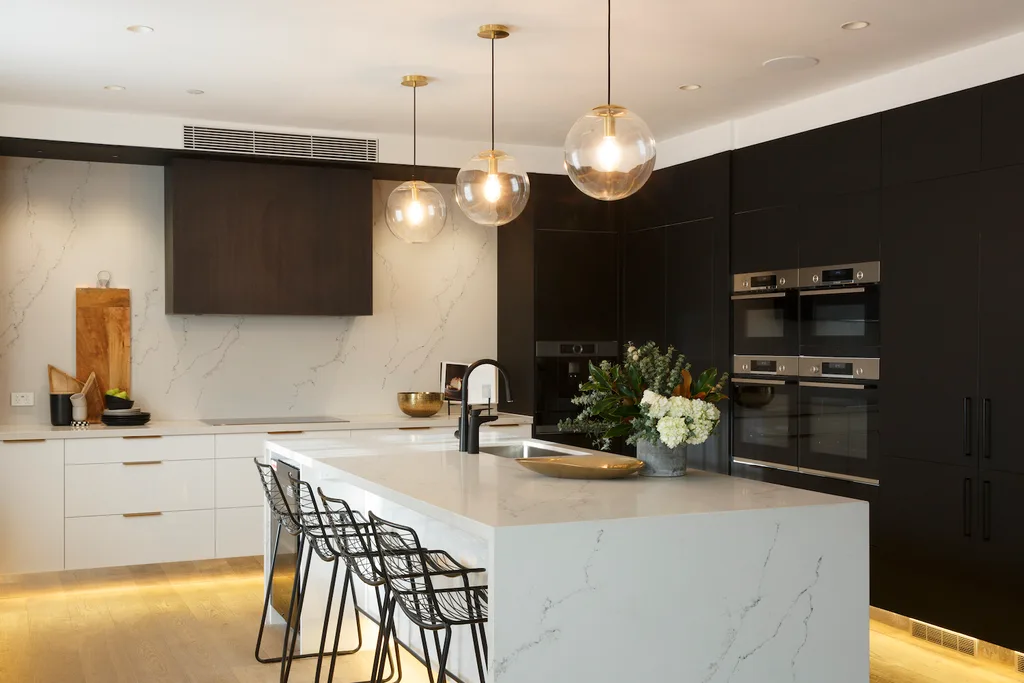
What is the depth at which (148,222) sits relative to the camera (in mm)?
6160

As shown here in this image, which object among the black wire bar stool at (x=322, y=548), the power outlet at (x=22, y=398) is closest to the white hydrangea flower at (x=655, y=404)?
the black wire bar stool at (x=322, y=548)

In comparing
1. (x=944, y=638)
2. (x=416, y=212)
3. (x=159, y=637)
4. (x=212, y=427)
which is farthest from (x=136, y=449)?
(x=944, y=638)

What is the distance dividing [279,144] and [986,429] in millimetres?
4031

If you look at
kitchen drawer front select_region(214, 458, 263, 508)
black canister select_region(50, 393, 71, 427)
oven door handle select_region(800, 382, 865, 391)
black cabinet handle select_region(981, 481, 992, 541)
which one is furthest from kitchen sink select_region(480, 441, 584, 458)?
black canister select_region(50, 393, 71, 427)

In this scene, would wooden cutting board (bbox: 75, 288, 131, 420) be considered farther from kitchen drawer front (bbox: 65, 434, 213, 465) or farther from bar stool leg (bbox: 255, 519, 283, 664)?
bar stool leg (bbox: 255, 519, 283, 664)

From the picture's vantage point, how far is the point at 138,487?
18.3 ft

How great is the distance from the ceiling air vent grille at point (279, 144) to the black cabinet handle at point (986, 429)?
12.0 feet

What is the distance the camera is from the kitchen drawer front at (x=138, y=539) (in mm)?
5465

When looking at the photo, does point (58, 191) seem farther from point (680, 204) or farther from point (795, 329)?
point (795, 329)

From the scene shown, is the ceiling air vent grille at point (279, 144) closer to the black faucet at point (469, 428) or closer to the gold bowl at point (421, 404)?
the gold bowl at point (421, 404)

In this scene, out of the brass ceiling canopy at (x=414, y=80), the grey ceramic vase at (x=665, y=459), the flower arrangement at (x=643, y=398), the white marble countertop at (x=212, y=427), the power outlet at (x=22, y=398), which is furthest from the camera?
the power outlet at (x=22, y=398)

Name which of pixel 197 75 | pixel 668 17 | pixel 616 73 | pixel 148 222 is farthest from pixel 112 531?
pixel 668 17

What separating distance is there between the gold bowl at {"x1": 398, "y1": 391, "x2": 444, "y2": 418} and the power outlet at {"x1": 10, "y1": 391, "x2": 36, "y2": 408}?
7.12 feet

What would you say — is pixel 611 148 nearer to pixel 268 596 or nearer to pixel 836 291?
pixel 836 291
